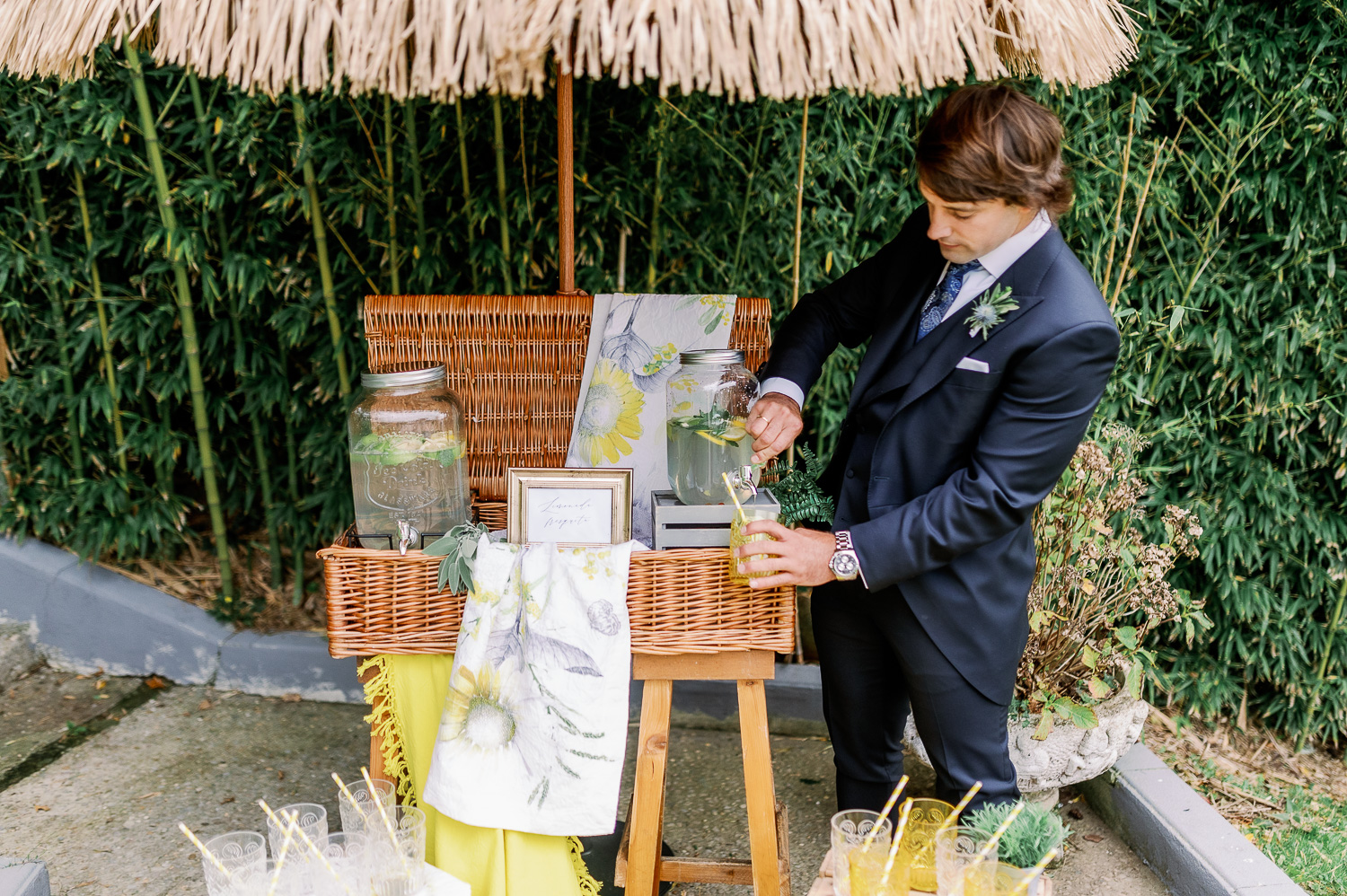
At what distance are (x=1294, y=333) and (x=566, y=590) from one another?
2.31 m

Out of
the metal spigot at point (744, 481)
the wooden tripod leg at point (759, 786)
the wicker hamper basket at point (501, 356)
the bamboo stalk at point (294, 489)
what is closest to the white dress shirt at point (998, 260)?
the metal spigot at point (744, 481)

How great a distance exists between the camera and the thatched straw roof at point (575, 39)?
1.17 metres

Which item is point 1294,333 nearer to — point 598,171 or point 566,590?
point 598,171

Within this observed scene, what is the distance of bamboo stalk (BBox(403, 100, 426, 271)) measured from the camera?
2.67m

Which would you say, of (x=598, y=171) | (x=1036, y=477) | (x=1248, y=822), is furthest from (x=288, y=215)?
(x=1248, y=822)

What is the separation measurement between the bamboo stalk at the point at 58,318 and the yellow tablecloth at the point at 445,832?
1986mm

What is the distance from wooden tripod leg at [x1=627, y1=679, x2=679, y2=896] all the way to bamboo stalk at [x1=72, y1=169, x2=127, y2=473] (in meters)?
2.27

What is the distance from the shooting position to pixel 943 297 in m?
1.72

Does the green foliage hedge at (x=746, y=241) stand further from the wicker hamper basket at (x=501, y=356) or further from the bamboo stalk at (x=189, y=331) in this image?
the wicker hamper basket at (x=501, y=356)

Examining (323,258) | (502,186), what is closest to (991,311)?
(502,186)

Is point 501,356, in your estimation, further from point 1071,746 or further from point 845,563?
point 1071,746

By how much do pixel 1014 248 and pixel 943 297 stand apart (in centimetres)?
15

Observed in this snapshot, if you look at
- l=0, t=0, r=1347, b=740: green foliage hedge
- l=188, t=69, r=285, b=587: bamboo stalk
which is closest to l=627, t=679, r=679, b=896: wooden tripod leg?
l=0, t=0, r=1347, b=740: green foliage hedge

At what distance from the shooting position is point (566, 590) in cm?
167
